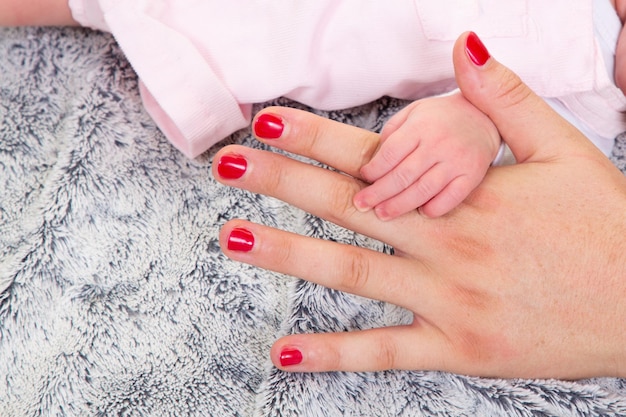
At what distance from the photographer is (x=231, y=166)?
734 mm

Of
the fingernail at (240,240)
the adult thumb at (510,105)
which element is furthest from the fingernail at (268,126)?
the adult thumb at (510,105)

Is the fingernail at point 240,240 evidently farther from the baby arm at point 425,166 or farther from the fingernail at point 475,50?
the fingernail at point 475,50

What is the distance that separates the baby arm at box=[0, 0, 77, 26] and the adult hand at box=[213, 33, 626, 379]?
0.47 meters

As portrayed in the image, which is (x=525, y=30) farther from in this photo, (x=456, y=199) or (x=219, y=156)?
(x=219, y=156)

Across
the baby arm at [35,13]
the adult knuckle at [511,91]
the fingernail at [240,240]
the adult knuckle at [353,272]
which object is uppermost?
the adult knuckle at [511,91]

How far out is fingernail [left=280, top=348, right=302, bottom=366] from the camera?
743mm

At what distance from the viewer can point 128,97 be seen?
3.21 ft

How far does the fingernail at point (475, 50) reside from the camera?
0.75m

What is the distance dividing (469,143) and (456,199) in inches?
2.9

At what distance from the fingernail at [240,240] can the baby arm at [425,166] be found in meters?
0.13

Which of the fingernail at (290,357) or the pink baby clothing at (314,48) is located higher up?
the pink baby clothing at (314,48)

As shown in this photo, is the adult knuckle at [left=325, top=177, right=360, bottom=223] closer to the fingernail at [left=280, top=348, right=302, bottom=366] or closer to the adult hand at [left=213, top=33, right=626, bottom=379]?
the adult hand at [left=213, top=33, right=626, bottom=379]

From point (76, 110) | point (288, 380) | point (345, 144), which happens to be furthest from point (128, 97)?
point (288, 380)

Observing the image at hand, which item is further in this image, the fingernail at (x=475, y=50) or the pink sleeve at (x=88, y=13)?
the pink sleeve at (x=88, y=13)
